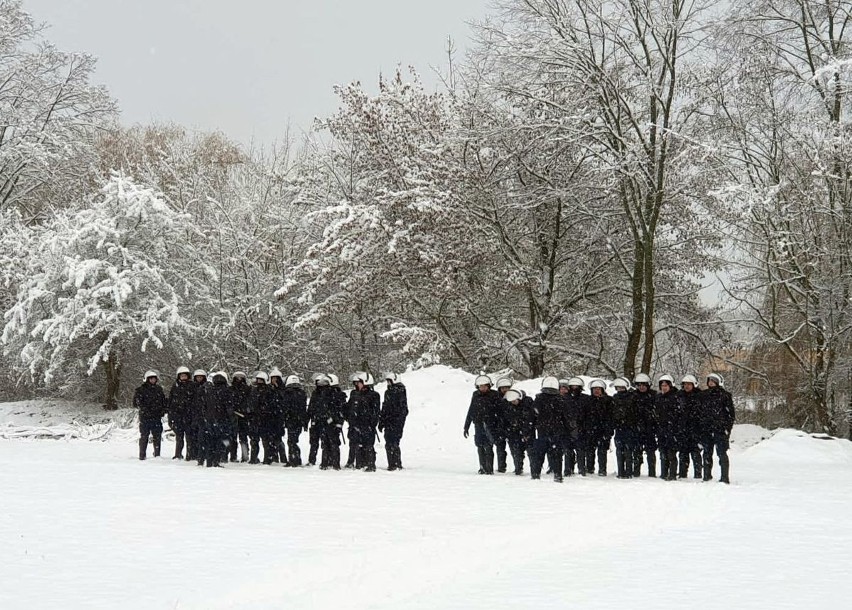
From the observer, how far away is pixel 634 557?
9.80 m

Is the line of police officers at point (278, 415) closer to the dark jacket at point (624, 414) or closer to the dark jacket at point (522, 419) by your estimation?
the dark jacket at point (522, 419)

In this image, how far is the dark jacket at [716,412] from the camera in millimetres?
16016

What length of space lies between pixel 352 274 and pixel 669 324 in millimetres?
11439

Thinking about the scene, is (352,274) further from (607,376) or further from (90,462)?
(90,462)

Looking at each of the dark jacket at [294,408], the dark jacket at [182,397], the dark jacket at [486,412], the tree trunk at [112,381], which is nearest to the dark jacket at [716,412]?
the dark jacket at [486,412]

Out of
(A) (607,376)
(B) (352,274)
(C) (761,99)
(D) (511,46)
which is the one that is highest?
(D) (511,46)

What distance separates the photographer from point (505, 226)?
32.5m

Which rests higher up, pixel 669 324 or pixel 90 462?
pixel 669 324

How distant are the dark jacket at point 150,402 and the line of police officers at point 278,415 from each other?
20 mm

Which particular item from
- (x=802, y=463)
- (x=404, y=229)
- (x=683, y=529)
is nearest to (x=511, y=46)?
(x=404, y=229)

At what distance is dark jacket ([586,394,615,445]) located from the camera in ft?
56.9

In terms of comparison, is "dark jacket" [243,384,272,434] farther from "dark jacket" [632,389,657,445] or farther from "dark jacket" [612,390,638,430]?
"dark jacket" [632,389,657,445]

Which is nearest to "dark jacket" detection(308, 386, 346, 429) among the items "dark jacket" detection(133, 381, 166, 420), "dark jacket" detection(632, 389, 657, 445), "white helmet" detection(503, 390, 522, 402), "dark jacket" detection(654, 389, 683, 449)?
"white helmet" detection(503, 390, 522, 402)

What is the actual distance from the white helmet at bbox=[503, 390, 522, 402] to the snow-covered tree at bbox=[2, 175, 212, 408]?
14598 mm
